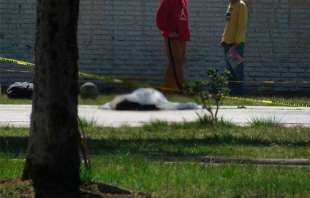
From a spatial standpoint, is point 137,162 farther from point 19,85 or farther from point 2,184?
point 19,85

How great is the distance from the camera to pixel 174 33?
19234mm

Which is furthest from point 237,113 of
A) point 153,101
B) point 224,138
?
point 224,138

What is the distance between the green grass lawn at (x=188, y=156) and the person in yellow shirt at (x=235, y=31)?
6.01 metres

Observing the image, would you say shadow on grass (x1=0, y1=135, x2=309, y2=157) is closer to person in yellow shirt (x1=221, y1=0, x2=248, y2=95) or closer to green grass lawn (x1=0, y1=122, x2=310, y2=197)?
green grass lawn (x1=0, y1=122, x2=310, y2=197)

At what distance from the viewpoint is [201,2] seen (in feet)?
70.6

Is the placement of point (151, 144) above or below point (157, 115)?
below

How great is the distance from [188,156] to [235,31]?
9.35 m

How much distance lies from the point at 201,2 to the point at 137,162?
1177 centimetres

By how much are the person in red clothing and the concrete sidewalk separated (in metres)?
2.31

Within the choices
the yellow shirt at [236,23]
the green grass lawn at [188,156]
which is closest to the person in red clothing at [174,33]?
the yellow shirt at [236,23]

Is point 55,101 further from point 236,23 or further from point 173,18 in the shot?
point 236,23

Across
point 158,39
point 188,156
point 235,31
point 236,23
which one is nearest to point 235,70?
point 235,31

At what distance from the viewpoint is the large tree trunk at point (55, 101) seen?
7.69 metres

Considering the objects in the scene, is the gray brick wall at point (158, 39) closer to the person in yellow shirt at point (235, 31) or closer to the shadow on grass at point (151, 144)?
the person in yellow shirt at point (235, 31)
